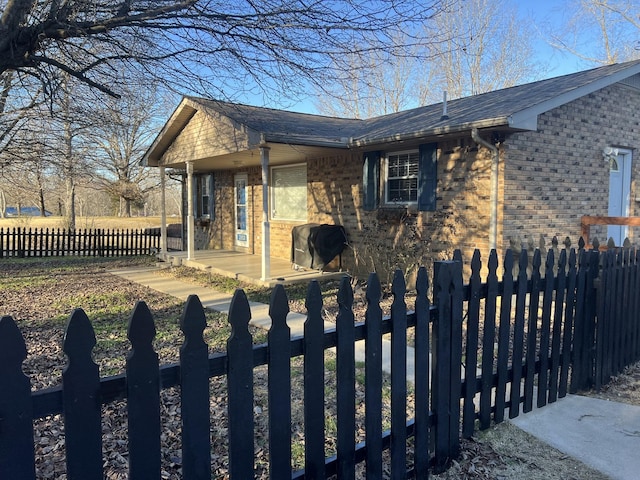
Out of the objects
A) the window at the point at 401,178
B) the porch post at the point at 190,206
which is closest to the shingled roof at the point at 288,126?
the window at the point at 401,178

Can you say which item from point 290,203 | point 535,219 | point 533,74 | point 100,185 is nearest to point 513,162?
point 535,219

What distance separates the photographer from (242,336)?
80.0 inches

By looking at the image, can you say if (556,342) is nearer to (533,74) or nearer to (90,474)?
(90,474)

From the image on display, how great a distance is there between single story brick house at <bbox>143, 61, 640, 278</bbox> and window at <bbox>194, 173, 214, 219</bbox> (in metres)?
4.13

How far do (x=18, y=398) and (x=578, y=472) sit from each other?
3.04 metres

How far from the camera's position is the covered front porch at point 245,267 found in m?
9.95

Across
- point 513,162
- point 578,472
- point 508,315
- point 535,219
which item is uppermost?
point 513,162

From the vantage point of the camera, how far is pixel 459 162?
328 inches

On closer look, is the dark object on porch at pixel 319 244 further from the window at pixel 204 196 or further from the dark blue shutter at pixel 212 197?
the window at pixel 204 196

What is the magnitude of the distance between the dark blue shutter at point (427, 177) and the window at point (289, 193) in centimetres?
412

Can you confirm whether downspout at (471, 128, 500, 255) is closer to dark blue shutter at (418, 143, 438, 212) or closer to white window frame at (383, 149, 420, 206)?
dark blue shutter at (418, 143, 438, 212)

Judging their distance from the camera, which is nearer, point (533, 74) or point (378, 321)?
point (378, 321)

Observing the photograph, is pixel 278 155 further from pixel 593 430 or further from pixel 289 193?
pixel 593 430

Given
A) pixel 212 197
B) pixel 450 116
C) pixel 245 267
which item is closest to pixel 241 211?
pixel 212 197
